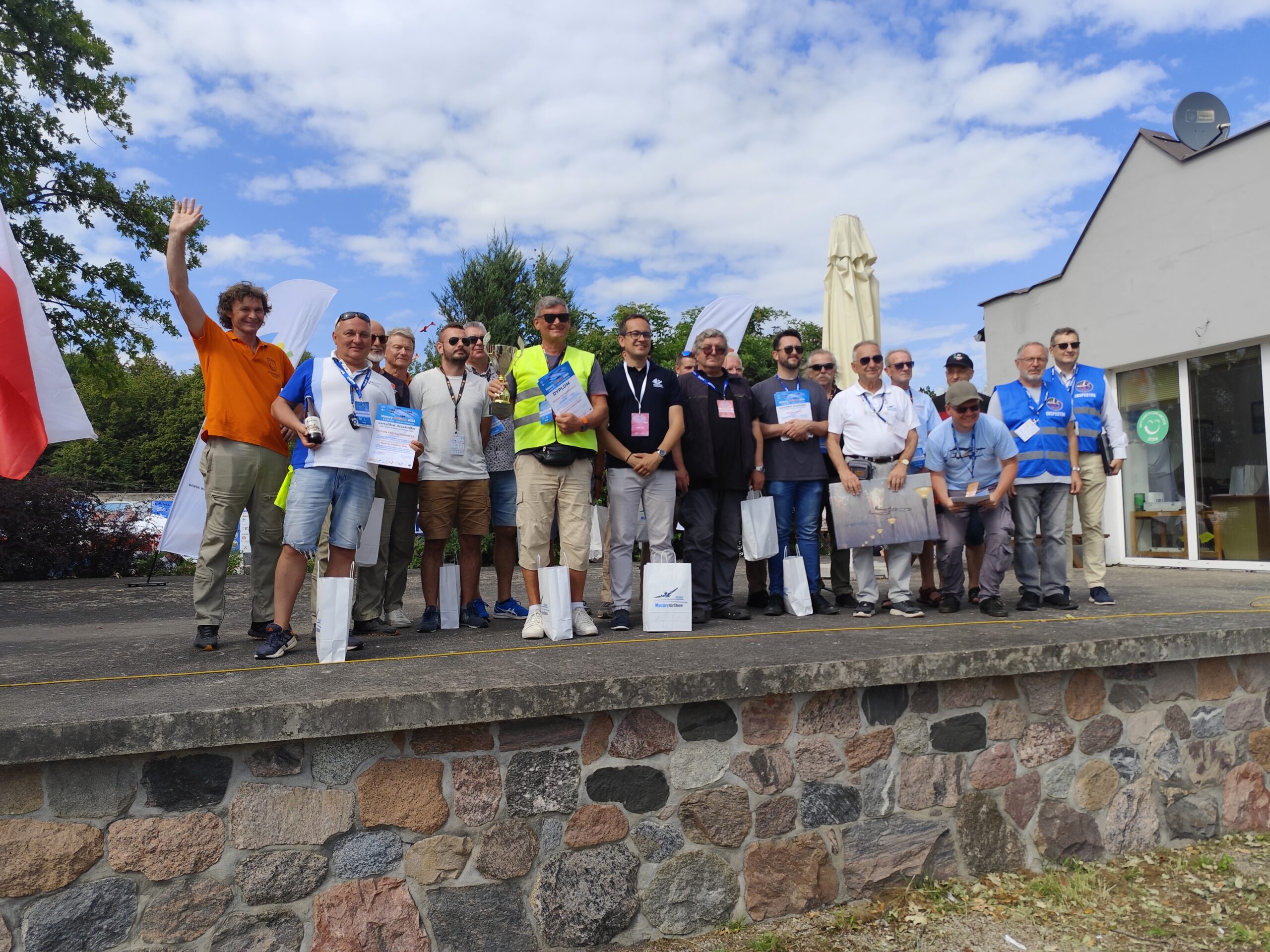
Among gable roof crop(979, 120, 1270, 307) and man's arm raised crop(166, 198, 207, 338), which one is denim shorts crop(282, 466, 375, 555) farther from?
gable roof crop(979, 120, 1270, 307)

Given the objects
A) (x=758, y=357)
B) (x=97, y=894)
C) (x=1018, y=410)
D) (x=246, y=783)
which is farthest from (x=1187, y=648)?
(x=758, y=357)

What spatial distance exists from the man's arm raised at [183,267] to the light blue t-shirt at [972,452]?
159 inches

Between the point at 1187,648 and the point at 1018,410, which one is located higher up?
the point at 1018,410

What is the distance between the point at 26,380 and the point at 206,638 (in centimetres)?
143

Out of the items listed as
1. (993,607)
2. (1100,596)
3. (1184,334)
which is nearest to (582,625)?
(993,607)

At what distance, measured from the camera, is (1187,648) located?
4.10 metres

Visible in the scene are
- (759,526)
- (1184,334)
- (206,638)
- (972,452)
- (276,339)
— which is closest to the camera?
(206,638)

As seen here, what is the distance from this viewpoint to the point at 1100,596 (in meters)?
5.59

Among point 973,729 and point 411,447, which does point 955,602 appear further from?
point 411,447

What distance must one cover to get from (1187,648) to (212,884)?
13.8 feet

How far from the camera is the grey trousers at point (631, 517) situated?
4.79 meters

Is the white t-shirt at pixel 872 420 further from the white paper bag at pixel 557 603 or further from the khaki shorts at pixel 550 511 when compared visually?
the white paper bag at pixel 557 603

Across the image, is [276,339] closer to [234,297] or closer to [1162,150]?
[234,297]

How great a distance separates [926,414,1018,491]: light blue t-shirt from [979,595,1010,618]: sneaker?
2.17 feet
